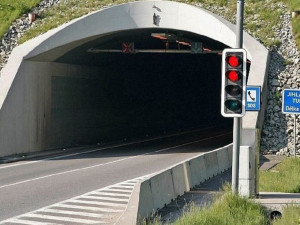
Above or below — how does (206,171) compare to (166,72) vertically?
below

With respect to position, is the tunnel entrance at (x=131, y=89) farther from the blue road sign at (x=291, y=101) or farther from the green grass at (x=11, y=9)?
the blue road sign at (x=291, y=101)

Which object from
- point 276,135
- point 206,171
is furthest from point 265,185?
point 276,135

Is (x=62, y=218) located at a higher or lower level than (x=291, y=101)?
lower

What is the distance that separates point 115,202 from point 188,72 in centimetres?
4287

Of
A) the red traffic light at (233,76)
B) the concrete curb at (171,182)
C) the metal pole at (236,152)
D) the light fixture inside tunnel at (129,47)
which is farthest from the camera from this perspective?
the light fixture inside tunnel at (129,47)

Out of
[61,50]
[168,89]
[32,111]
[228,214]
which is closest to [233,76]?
[228,214]

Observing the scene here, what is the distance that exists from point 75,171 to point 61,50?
10.8 meters

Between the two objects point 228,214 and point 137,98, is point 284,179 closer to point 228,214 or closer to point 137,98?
point 228,214

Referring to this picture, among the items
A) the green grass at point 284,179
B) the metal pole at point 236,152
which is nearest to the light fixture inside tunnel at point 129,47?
the green grass at point 284,179

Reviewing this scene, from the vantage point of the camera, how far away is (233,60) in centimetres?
1476

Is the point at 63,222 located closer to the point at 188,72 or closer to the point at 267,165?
the point at 267,165

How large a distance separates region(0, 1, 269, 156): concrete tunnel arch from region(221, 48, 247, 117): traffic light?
16.7 m

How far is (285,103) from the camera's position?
24.0 metres

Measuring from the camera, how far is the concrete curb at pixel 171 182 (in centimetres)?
1338
